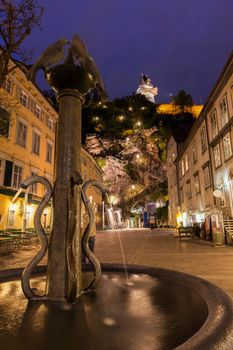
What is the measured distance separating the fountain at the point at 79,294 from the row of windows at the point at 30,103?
16.7m

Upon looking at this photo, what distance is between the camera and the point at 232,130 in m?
16.3

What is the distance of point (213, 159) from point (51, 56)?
17957 mm

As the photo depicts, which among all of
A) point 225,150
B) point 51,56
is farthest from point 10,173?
point 225,150

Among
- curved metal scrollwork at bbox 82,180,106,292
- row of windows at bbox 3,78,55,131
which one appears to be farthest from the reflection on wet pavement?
row of windows at bbox 3,78,55,131

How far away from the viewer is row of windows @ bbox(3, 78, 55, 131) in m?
19.7

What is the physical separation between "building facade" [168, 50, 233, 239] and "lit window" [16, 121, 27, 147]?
16175mm

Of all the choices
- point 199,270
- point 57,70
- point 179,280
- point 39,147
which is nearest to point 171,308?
point 179,280

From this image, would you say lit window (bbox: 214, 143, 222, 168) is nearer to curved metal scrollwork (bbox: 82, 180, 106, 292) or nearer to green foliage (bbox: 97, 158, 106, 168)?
curved metal scrollwork (bbox: 82, 180, 106, 292)

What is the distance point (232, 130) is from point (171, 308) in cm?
1534

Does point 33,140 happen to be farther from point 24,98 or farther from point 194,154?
point 194,154

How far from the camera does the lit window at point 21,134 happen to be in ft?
68.0

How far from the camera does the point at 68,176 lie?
4.63 m

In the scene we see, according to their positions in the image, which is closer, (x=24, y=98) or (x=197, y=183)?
(x=24, y=98)

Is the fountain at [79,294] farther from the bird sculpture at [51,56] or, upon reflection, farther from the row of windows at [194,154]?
the row of windows at [194,154]
